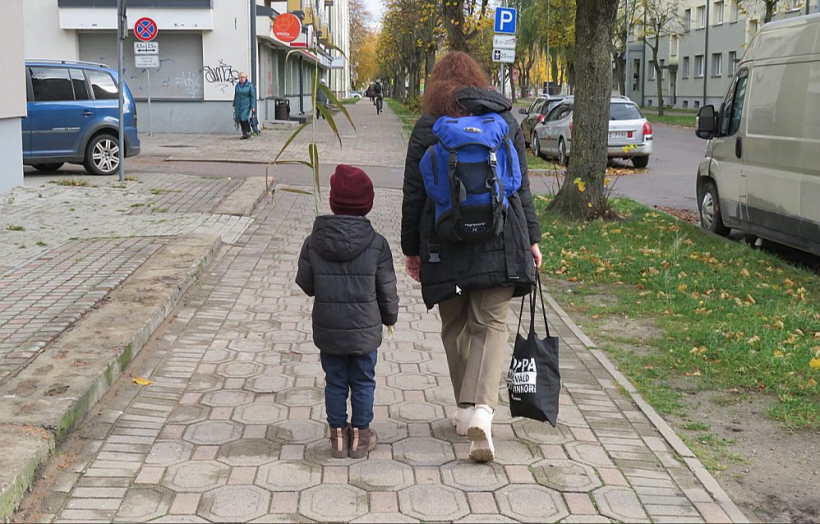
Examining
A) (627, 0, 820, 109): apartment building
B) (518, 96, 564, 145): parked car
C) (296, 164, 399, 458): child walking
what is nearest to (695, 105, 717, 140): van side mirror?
(296, 164, 399, 458): child walking

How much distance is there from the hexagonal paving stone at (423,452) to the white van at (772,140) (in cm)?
566

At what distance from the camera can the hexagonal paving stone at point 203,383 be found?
5637 millimetres

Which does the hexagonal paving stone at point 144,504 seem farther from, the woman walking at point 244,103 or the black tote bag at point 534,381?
the woman walking at point 244,103

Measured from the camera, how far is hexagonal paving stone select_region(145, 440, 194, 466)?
14.7 feet

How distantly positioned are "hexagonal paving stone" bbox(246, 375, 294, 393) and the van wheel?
7.38 meters

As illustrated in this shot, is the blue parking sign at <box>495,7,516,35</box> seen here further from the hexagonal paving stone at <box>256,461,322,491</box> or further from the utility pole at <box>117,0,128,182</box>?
the hexagonal paving stone at <box>256,461,322,491</box>

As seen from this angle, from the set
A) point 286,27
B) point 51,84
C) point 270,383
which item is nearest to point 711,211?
point 270,383

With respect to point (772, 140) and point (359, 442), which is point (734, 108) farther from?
point (359, 442)

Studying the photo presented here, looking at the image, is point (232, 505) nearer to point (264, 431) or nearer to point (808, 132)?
point (264, 431)

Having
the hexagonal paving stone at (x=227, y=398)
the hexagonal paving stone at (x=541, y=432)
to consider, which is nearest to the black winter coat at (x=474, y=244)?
the hexagonal paving stone at (x=541, y=432)

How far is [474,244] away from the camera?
450 cm

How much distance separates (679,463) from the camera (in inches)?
182

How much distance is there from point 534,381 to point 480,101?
131 cm

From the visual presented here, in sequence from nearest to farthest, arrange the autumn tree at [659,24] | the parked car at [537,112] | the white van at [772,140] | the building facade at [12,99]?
the white van at [772,140] → the building facade at [12,99] → the parked car at [537,112] → the autumn tree at [659,24]
